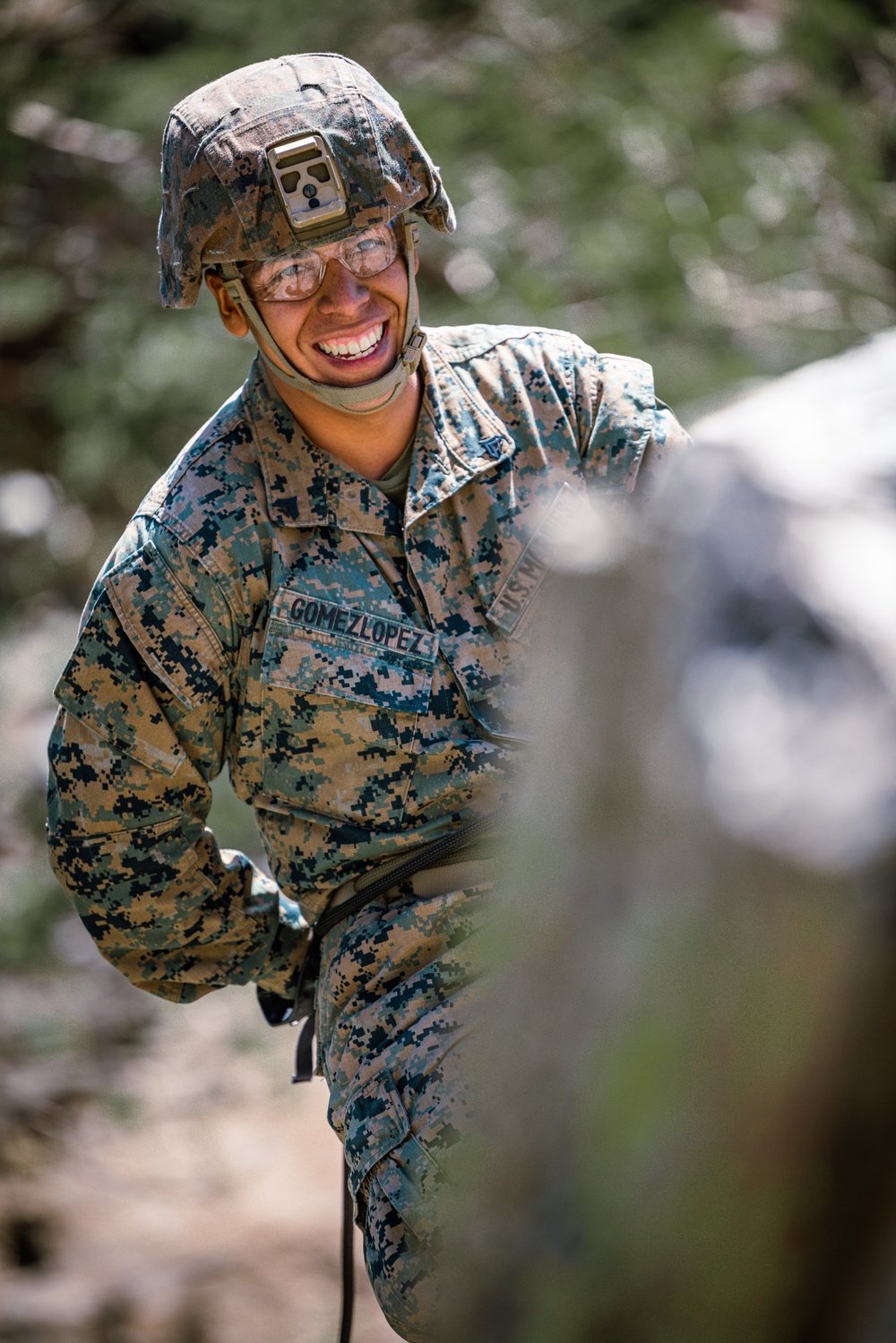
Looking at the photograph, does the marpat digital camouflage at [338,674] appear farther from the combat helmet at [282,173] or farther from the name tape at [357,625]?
the combat helmet at [282,173]

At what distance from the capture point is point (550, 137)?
6543 mm

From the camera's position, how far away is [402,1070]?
5.70 feet

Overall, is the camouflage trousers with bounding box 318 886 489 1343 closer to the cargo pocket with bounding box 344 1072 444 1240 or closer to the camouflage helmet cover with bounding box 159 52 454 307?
the cargo pocket with bounding box 344 1072 444 1240

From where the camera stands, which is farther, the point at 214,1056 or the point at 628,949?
the point at 214,1056

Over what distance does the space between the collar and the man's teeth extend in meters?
0.14

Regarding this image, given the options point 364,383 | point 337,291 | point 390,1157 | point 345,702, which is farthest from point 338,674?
point 390,1157

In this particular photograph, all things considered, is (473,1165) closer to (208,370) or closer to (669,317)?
(669,317)

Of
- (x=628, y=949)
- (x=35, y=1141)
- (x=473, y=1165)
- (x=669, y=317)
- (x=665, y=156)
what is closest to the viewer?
(x=628, y=949)

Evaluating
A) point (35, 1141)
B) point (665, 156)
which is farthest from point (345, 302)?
point (665, 156)

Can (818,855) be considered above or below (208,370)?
above

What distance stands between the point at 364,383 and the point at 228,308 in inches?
9.8

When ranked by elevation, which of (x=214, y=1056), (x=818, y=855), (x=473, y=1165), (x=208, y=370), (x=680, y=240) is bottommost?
(x=214, y=1056)

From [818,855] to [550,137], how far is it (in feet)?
21.0

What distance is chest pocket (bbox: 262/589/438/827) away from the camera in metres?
1.87
